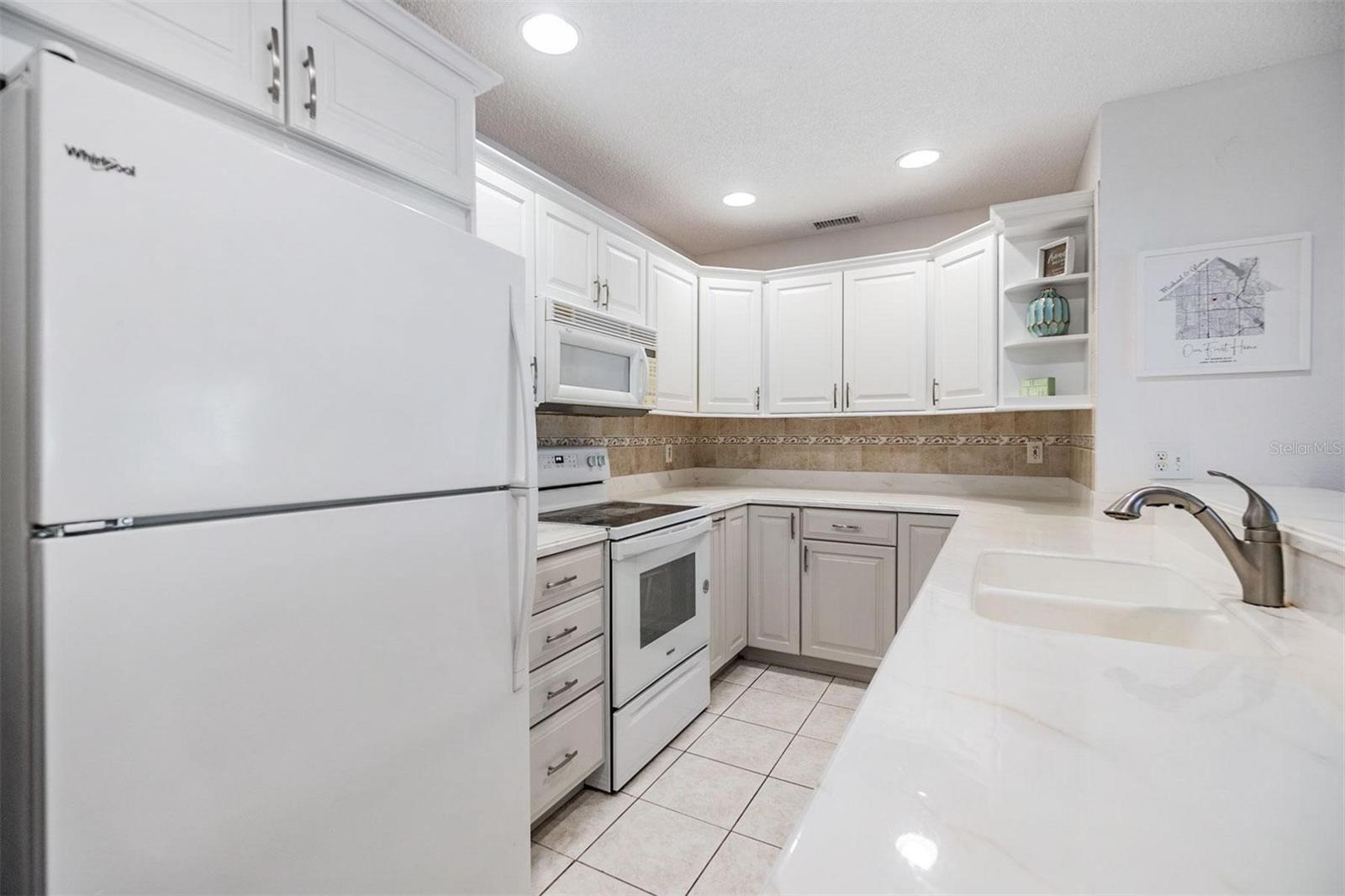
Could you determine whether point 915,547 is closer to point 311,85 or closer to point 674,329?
point 674,329

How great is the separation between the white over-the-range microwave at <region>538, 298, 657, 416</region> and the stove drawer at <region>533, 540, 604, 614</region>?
0.57 m

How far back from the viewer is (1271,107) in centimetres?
194

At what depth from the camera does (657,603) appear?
2271mm

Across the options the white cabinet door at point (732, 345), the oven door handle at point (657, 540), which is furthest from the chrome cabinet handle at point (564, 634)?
the white cabinet door at point (732, 345)

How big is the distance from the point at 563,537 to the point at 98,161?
135 cm

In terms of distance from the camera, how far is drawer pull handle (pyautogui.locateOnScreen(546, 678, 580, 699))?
177 cm

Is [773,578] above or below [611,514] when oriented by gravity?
below

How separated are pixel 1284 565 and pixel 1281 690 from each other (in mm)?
565

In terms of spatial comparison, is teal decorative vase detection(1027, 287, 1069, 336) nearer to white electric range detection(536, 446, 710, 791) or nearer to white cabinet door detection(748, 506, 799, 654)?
white cabinet door detection(748, 506, 799, 654)

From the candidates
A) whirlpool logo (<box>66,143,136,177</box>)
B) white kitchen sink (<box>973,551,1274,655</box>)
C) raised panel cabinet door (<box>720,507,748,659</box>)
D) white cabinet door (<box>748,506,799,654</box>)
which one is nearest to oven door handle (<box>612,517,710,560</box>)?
raised panel cabinet door (<box>720,507,748,659</box>)

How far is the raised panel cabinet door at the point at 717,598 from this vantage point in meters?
2.77

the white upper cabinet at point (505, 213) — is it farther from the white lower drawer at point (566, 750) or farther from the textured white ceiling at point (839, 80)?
the white lower drawer at point (566, 750)

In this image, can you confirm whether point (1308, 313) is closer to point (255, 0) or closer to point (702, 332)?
point (702, 332)

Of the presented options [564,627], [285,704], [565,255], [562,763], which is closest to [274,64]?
[565,255]
